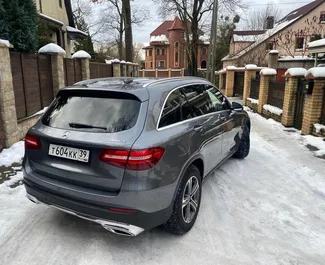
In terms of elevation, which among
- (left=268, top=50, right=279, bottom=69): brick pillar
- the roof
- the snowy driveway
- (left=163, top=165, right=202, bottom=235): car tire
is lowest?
the snowy driveway

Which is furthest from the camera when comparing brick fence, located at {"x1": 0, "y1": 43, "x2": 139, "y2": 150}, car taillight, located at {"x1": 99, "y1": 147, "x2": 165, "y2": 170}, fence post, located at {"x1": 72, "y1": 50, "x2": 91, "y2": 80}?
fence post, located at {"x1": 72, "y1": 50, "x2": 91, "y2": 80}

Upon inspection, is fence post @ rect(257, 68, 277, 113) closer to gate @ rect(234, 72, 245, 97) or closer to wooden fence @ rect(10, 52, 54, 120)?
gate @ rect(234, 72, 245, 97)

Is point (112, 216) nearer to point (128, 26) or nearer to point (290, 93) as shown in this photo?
point (290, 93)

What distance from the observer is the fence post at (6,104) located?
5359mm

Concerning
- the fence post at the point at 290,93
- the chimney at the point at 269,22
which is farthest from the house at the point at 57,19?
the chimney at the point at 269,22

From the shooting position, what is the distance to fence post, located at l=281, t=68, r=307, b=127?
763 centimetres

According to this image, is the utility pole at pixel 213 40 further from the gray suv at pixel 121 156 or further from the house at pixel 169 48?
the house at pixel 169 48

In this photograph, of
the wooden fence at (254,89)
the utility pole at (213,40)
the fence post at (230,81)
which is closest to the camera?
the wooden fence at (254,89)

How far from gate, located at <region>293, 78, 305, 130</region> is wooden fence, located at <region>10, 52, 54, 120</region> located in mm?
7274

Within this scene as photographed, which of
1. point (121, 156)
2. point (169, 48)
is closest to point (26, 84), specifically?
point (121, 156)

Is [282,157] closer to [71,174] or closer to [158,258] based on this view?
[158,258]

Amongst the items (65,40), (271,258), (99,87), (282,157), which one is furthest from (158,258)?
(65,40)

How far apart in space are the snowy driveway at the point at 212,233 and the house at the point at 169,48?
A: 1770 inches

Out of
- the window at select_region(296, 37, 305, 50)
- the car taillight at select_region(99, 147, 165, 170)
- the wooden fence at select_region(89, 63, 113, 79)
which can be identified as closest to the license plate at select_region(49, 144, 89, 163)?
the car taillight at select_region(99, 147, 165, 170)
